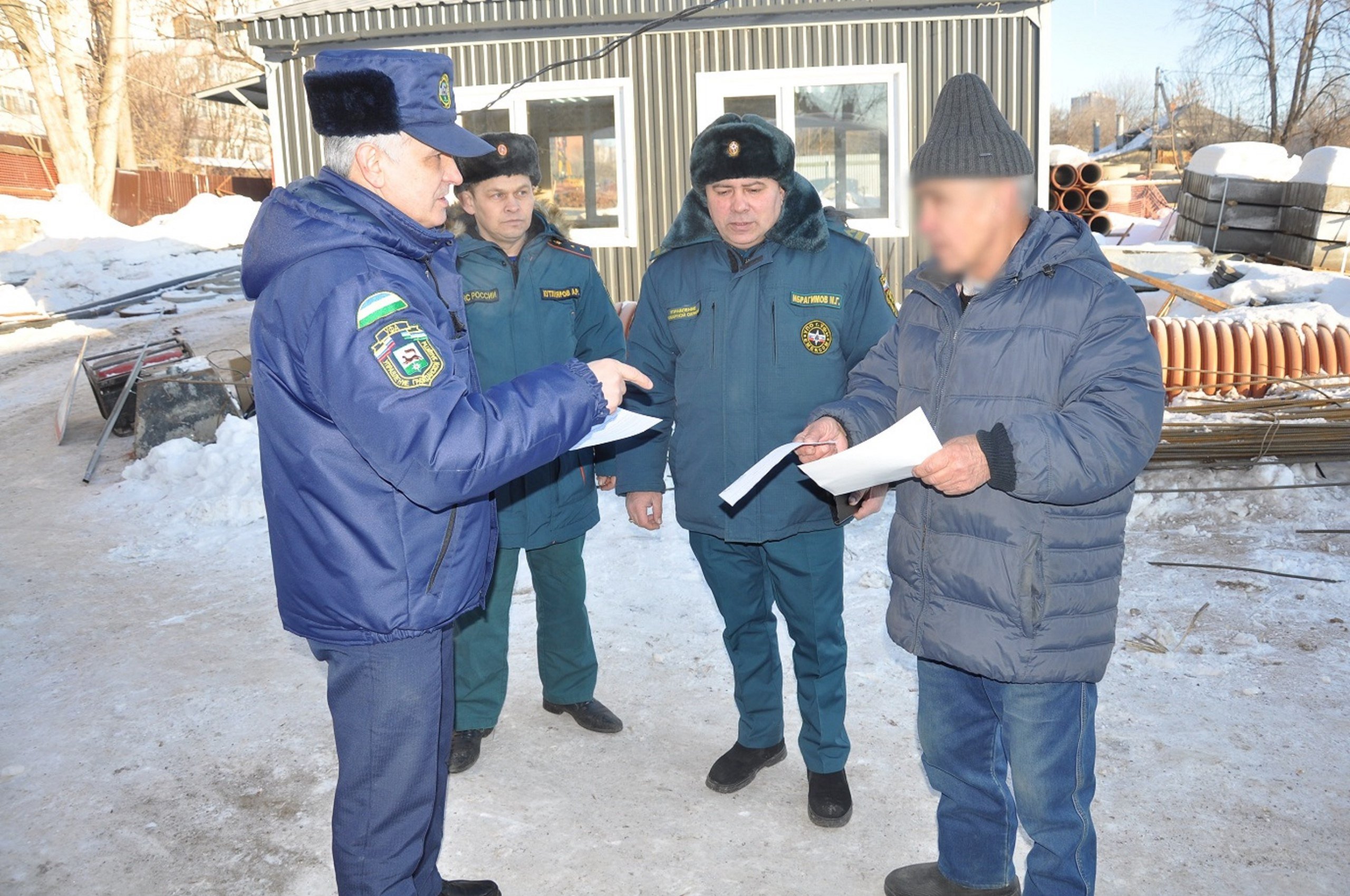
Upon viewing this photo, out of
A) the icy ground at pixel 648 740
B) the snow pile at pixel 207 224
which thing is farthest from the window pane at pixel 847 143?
the snow pile at pixel 207 224

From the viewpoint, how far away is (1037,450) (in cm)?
212

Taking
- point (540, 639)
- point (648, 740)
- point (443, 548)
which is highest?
point (443, 548)

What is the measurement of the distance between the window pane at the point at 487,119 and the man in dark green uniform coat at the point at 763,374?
24.2 feet

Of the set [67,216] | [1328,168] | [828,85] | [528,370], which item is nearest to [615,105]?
[828,85]

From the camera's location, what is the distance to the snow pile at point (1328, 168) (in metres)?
13.4

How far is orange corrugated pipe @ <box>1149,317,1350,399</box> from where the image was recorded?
6.86 meters

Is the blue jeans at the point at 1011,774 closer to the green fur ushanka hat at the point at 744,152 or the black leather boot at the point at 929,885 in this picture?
the black leather boot at the point at 929,885

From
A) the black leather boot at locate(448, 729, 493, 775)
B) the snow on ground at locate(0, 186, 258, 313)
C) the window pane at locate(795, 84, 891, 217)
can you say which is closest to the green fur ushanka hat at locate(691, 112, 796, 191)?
the black leather boot at locate(448, 729, 493, 775)

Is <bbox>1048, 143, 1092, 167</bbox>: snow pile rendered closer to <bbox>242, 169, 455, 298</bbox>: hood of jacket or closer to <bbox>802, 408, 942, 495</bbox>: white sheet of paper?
<bbox>802, 408, 942, 495</bbox>: white sheet of paper

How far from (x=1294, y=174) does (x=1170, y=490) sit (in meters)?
12.5

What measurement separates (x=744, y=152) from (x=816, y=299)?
0.52 meters

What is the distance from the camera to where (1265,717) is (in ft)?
12.3

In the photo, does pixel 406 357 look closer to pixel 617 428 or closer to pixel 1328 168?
pixel 617 428

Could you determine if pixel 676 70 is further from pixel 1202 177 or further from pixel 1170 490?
pixel 1202 177
